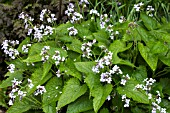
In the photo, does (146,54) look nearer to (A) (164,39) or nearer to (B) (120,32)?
(A) (164,39)

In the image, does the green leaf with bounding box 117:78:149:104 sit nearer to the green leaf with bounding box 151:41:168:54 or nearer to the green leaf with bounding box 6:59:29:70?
the green leaf with bounding box 151:41:168:54

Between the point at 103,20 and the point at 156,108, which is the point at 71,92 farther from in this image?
the point at 103,20

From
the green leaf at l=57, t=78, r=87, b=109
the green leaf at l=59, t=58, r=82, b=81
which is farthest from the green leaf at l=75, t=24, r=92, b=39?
the green leaf at l=57, t=78, r=87, b=109

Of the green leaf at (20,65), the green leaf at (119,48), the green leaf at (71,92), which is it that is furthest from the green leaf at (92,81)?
the green leaf at (20,65)

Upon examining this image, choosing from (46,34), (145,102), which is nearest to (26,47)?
(46,34)

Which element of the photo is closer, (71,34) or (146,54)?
(146,54)

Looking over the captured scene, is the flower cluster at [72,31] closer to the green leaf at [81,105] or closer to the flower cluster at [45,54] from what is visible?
the flower cluster at [45,54]

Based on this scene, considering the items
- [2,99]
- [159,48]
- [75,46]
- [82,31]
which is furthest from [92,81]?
[2,99]
